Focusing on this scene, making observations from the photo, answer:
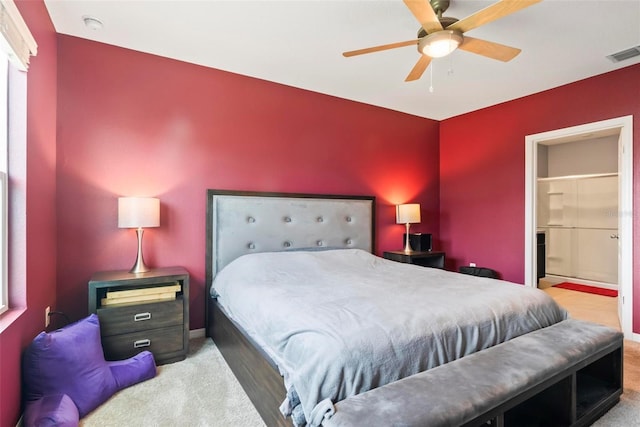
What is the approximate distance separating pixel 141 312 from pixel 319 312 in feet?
5.09

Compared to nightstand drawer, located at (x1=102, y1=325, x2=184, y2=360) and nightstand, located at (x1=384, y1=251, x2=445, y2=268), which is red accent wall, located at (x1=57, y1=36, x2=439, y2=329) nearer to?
nightstand drawer, located at (x1=102, y1=325, x2=184, y2=360)

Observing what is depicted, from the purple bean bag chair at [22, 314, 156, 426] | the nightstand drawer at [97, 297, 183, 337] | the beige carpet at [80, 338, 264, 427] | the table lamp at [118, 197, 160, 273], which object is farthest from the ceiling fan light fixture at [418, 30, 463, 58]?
the purple bean bag chair at [22, 314, 156, 426]

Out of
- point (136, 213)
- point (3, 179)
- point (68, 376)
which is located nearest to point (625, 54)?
point (136, 213)

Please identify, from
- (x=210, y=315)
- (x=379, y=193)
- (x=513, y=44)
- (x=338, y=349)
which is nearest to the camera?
(x=338, y=349)

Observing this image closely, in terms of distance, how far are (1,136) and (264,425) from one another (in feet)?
6.77

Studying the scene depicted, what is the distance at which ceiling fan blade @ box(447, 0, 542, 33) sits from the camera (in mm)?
1627

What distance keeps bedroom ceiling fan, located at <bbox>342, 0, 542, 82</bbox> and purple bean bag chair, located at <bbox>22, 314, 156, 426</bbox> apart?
2453 mm

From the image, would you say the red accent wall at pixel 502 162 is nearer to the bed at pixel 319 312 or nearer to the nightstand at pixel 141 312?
the bed at pixel 319 312

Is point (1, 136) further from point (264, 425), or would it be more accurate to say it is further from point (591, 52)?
point (591, 52)

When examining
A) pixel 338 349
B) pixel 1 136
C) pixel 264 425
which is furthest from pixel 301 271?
pixel 1 136

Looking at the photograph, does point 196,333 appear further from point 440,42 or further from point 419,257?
point 440,42

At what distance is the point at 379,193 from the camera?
4.19 m

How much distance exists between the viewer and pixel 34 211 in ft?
6.38

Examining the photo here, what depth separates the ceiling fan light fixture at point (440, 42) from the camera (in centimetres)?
194
